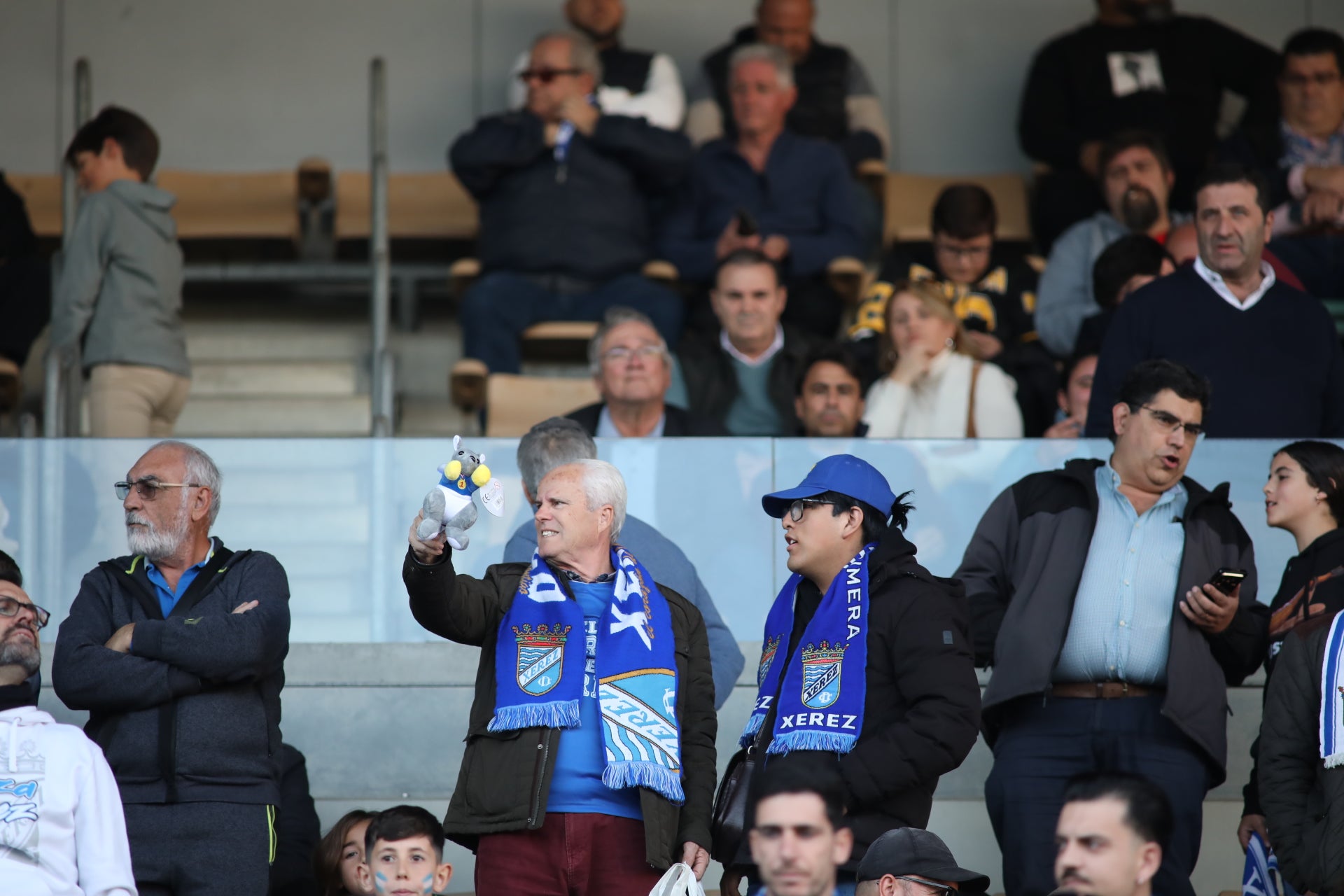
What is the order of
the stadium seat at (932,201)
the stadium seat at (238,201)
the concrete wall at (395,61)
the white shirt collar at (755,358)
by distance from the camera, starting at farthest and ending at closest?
the concrete wall at (395,61), the stadium seat at (932,201), the stadium seat at (238,201), the white shirt collar at (755,358)

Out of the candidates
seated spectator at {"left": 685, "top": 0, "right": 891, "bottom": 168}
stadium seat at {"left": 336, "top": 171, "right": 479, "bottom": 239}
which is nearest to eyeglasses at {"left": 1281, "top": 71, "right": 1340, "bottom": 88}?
seated spectator at {"left": 685, "top": 0, "right": 891, "bottom": 168}

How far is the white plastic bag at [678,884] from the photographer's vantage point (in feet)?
11.4

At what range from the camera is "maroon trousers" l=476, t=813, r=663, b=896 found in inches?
141

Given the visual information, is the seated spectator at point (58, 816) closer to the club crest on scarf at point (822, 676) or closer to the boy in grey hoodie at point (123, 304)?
the club crest on scarf at point (822, 676)

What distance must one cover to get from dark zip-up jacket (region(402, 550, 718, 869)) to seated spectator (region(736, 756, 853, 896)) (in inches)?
10.9

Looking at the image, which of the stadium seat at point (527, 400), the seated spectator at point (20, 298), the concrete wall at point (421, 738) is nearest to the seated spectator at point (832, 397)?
the stadium seat at point (527, 400)

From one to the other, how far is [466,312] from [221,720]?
134 inches

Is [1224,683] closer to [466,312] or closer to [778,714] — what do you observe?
[778,714]

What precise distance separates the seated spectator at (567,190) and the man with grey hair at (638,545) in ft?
9.12

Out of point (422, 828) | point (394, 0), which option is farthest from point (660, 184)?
point (422, 828)

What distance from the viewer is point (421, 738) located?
5.23 meters

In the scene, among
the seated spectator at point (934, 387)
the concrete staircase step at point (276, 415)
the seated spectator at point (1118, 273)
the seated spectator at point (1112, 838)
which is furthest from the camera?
the concrete staircase step at point (276, 415)

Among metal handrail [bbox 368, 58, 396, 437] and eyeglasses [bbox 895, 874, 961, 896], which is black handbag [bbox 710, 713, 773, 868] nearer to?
eyeglasses [bbox 895, 874, 961, 896]

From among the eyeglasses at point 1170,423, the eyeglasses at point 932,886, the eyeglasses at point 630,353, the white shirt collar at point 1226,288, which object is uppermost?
the white shirt collar at point 1226,288
